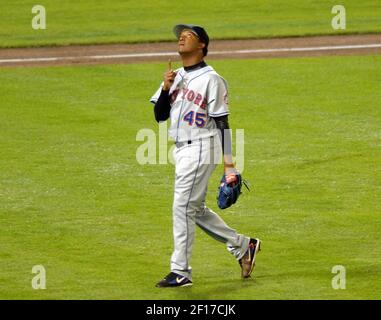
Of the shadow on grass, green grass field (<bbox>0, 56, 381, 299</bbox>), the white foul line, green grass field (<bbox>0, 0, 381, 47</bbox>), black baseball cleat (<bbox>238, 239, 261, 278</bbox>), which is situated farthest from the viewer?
green grass field (<bbox>0, 0, 381, 47</bbox>)

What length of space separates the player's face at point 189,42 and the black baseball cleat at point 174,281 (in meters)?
1.70

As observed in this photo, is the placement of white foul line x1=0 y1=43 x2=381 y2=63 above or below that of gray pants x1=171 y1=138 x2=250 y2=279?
above

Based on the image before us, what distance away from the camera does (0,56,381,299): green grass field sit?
8.87m

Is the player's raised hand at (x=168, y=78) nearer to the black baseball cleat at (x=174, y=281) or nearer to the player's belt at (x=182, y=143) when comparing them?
the player's belt at (x=182, y=143)

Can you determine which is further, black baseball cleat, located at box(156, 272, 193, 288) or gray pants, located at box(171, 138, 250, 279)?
black baseball cleat, located at box(156, 272, 193, 288)

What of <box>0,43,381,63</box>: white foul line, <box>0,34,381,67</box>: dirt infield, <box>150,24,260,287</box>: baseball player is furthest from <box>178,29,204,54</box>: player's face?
<box>0,43,381,63</box>: white foul line

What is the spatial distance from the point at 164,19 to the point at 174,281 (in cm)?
1463

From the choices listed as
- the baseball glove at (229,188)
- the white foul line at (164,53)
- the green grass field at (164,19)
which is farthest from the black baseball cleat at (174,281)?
the green grass field at (164,19)

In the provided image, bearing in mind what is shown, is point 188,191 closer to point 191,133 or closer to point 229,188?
point 229,188

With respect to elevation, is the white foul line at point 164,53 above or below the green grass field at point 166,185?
above

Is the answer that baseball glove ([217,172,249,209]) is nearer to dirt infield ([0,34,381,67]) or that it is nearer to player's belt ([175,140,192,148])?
player's belt ([175,140,192,148])

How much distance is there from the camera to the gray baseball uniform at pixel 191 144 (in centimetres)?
839

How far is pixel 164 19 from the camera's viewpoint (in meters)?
22.6

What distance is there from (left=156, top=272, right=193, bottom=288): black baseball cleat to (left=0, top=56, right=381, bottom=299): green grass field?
6 centimetres
